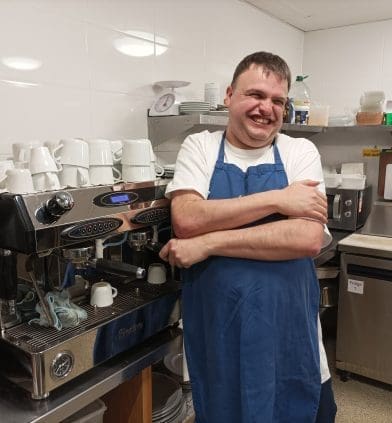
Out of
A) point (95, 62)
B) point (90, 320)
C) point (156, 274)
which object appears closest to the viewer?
point (90, 320)

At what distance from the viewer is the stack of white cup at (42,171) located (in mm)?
987

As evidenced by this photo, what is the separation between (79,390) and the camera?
1.01m

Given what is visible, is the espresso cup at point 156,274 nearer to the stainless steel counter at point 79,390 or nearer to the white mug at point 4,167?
the stainless steel counter at point 79,390

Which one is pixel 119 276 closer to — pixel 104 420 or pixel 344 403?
pixel 104 420

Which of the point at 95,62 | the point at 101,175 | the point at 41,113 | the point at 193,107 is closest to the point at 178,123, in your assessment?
the point at 193,107

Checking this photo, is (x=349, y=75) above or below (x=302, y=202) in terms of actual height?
above

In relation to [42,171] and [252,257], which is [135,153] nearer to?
[42,171]

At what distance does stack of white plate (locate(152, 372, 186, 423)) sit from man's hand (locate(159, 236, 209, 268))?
20.3 inches

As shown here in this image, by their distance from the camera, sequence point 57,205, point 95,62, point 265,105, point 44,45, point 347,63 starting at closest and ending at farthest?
point 57,205, point 265,105, point 44,45, point 95,62, point 347,63

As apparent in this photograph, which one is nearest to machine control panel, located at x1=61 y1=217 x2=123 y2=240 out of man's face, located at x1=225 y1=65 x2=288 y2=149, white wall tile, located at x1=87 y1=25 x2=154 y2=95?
man's face, located at x1=225 y1=65 x2=288 y2=149

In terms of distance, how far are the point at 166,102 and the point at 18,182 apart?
1054 millimetres

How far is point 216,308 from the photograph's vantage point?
1.14 metres

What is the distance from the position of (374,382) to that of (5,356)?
2.07m

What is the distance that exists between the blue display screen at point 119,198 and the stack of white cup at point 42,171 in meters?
0.13
